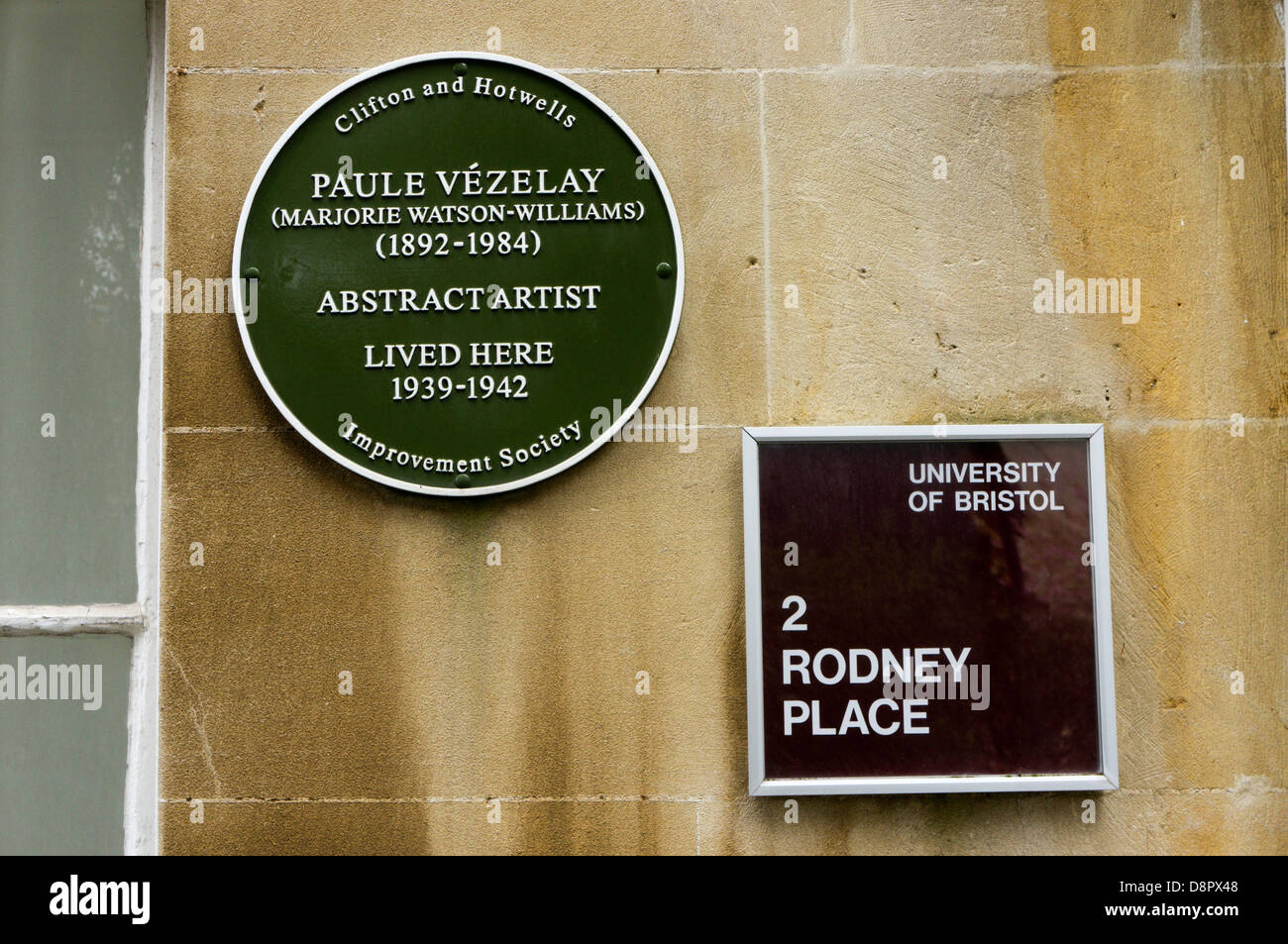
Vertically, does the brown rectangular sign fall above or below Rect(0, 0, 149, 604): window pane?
below

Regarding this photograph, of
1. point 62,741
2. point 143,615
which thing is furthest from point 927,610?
point 62,741

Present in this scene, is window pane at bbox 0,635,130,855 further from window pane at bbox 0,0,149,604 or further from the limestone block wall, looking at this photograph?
the limestone block wall

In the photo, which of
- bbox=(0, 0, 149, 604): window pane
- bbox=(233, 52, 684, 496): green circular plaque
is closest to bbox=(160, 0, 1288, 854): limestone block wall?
bbox=(233, 52, 684, 496): green circular plaque

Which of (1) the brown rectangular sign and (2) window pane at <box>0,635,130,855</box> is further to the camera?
(2) window pane at <box>0,635,130,855</box>

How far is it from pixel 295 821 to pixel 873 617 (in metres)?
2.27

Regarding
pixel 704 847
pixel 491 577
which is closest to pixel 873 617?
pixel 704 847

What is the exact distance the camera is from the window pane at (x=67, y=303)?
423cm

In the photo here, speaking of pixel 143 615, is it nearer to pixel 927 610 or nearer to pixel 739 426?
pixel 739 426

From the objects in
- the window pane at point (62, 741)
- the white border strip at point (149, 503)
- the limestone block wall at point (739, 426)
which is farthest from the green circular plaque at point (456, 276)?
the window pane at point (62, 741)

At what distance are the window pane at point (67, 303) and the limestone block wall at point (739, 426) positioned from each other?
12.1 inches

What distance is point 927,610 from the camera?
13.2 feet

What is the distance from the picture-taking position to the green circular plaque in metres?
4.07

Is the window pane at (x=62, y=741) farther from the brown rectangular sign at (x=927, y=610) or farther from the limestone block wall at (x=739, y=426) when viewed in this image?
the brown rectangular sign at (x=927, y=610)

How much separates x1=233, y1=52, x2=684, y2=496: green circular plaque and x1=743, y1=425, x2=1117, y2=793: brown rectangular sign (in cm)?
74
